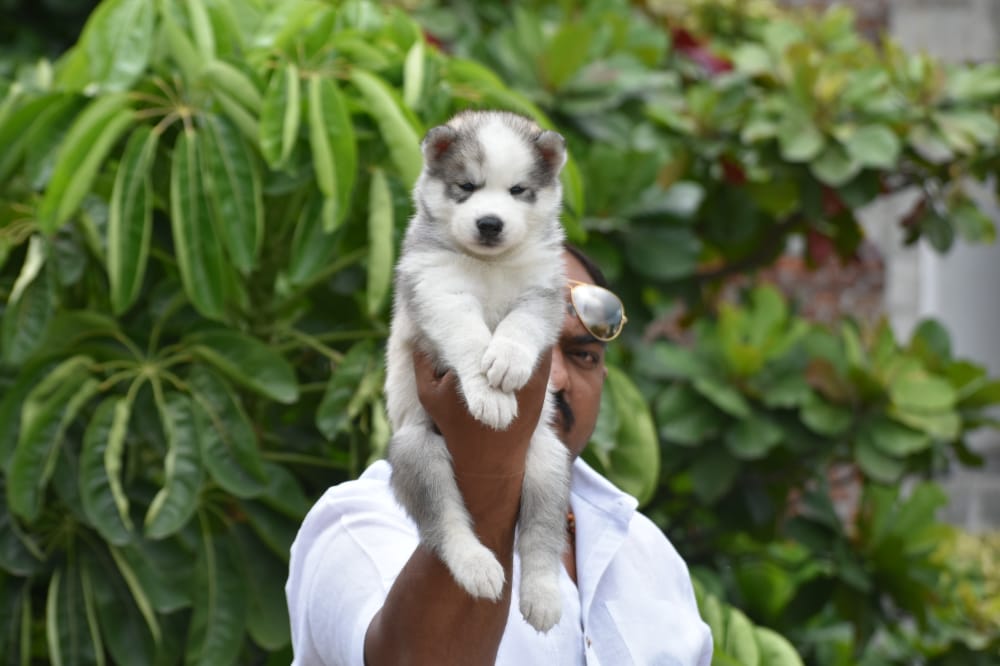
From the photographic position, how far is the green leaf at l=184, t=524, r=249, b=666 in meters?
2.83

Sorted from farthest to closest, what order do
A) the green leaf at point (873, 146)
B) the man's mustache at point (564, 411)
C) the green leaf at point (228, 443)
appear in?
the green leaf at point (873, 146) < the green leaf at point (228, 443) < the man's mustache at point (564, 411)

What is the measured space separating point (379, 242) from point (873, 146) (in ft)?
6.56

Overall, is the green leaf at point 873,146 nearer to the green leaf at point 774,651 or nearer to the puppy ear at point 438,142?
the green leaf at point 774,651

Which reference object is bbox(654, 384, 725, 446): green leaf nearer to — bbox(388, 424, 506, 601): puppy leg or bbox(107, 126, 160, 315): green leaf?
bbox(107, 126, 160, 315): green leaf

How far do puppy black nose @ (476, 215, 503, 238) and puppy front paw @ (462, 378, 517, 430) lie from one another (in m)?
0.18

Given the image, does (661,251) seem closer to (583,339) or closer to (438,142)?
(583,339)

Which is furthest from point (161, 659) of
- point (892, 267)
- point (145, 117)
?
point (892, 267)

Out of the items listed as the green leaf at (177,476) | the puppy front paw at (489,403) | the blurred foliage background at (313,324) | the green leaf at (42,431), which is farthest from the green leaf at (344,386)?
the puppy front paw at (489,403)

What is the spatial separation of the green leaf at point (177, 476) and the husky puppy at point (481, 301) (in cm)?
114

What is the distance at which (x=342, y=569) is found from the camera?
1985mm

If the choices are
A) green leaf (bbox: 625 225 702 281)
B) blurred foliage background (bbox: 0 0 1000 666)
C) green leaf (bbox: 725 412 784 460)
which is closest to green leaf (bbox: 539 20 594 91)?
blurred foliage background (bbox: 0 0 1000 666)

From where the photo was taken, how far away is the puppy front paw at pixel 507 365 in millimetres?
1462

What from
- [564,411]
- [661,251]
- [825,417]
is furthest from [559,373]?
[825,417]

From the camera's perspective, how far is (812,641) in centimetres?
442
